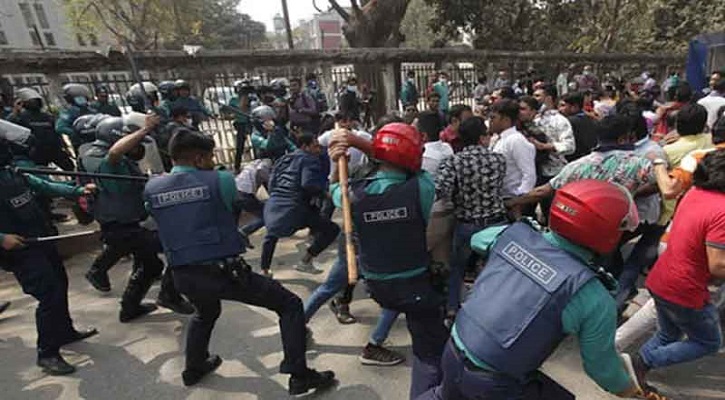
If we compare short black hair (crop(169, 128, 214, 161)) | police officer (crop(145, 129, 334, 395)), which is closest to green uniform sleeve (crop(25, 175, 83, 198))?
police officer (crop(145, 129, 334, 395))

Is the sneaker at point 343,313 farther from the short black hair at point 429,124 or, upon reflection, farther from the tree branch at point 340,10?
the tree branch at point 340,10

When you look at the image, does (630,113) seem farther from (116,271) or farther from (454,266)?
(116,271)

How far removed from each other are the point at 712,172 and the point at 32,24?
1629 inches

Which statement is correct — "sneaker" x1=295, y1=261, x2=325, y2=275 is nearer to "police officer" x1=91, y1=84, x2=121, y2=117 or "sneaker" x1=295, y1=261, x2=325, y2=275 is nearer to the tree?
"police officer" x1=91, y1=84, x2=121, y2=117

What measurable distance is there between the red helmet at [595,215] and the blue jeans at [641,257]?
2253mm

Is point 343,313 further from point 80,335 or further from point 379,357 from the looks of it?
point 80,335

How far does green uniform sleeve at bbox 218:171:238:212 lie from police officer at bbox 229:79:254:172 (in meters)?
4.71

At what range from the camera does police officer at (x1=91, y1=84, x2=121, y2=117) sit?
21.2ft

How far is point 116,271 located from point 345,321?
120 inches

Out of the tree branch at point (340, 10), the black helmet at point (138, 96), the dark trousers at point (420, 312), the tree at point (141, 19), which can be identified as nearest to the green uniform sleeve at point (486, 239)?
the dark trousers at point (420, 312)

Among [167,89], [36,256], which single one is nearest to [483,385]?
[36,256]

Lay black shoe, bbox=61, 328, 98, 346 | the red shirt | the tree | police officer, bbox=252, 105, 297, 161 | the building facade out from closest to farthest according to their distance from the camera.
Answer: the red shirt
black shoe, bbox=61, 328, 98, 346
police officer, bbox=252, 105, 297, 161
the tree
the building facade

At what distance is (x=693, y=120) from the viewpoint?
10.2 feet

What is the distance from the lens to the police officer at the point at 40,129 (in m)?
5.59
